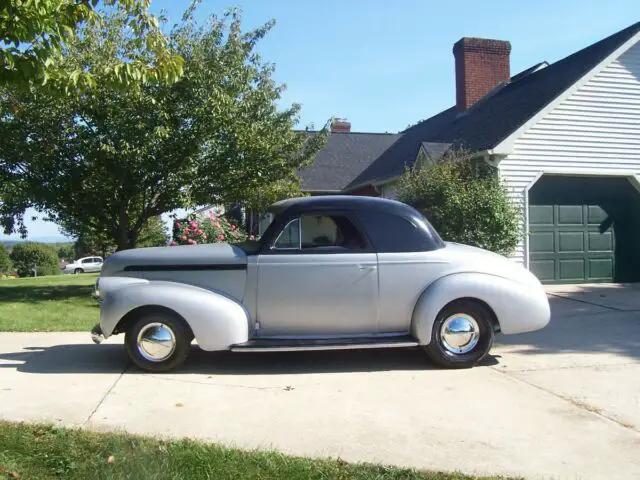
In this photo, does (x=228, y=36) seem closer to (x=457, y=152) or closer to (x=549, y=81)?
(x=457, y=152)

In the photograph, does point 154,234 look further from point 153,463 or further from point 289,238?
point 153,463

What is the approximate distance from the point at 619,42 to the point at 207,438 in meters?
12.9

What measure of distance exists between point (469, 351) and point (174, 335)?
3.01 meters

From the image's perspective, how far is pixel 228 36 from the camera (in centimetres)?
1341

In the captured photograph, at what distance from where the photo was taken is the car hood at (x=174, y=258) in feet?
19.4

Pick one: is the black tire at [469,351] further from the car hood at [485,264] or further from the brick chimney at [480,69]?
the brick chimney at [480,69]

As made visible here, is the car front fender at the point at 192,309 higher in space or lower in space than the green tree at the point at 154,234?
lower

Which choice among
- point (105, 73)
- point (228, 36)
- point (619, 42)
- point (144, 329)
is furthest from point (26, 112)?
point (619, 42)

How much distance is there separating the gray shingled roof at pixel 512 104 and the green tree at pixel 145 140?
4306 millimetres

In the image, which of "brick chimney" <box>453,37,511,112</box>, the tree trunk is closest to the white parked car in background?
the tree trunk

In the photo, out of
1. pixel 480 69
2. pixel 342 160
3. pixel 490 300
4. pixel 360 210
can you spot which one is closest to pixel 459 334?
pixel 490 300

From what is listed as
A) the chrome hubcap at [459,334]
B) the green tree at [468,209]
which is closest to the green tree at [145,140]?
the green tree at [468,209]

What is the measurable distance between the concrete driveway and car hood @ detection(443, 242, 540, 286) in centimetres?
96

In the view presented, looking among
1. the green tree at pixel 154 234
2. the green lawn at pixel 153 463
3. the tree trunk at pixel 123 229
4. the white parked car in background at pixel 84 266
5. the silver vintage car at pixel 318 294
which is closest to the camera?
the green lawn at pixel 153 463
